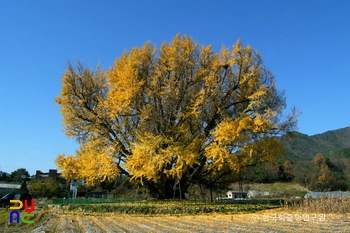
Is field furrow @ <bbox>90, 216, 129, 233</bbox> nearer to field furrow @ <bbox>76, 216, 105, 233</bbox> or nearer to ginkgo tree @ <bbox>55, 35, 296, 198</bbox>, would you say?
field furrow @ <bbox>76, 216, 105, 233</bbox>

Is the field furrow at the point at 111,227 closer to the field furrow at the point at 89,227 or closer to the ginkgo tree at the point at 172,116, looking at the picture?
the field furrow at the point at 89,227

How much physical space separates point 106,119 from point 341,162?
5240 cm

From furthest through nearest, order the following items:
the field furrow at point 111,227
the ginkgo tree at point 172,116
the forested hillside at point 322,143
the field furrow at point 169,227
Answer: the forested hillside at point 322,143, the ginkgo tree at point 172,116, the field furrow at point 111,227, the field furrow at point 169,227

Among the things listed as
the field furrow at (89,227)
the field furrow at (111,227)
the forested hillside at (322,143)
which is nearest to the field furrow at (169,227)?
the field furrow at (111,227)

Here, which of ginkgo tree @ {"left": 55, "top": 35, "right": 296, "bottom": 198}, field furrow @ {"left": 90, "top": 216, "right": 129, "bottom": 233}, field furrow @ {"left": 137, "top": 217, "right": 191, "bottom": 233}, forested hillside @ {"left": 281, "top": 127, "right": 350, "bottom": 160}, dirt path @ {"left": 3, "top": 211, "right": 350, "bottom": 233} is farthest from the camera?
forested hillside @ {"left": 281, "top": 127, "right": 350, "bottom": 160}

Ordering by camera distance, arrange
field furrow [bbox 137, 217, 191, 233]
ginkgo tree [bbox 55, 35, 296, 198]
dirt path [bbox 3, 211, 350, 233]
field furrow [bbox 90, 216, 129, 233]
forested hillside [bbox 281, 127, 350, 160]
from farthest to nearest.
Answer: forested hillside [bbox 281, 127, 350, 160] → ginkgo tree [bbox 55, 35, 296, 198] → field furrow [bbox 90, 216, 129, 233] → field furrow [bbox 137, 217, 191, 233] → dirt path [bbox 3, 211, 350, 233]

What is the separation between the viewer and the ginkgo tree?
671 inches

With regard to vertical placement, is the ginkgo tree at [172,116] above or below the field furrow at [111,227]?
above

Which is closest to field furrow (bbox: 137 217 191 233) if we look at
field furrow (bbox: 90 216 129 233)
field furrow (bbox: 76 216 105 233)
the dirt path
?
the dirt path

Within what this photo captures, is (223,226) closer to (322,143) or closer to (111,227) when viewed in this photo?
(111,227)

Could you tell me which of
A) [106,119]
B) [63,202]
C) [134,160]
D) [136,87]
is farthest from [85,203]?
[136,87]

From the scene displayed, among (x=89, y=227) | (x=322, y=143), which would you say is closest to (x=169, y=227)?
(x=89, y=227)

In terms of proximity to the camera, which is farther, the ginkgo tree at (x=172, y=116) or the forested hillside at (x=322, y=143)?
the forested hillside at (x=322, y=143)

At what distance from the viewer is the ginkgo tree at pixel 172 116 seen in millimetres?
17047
